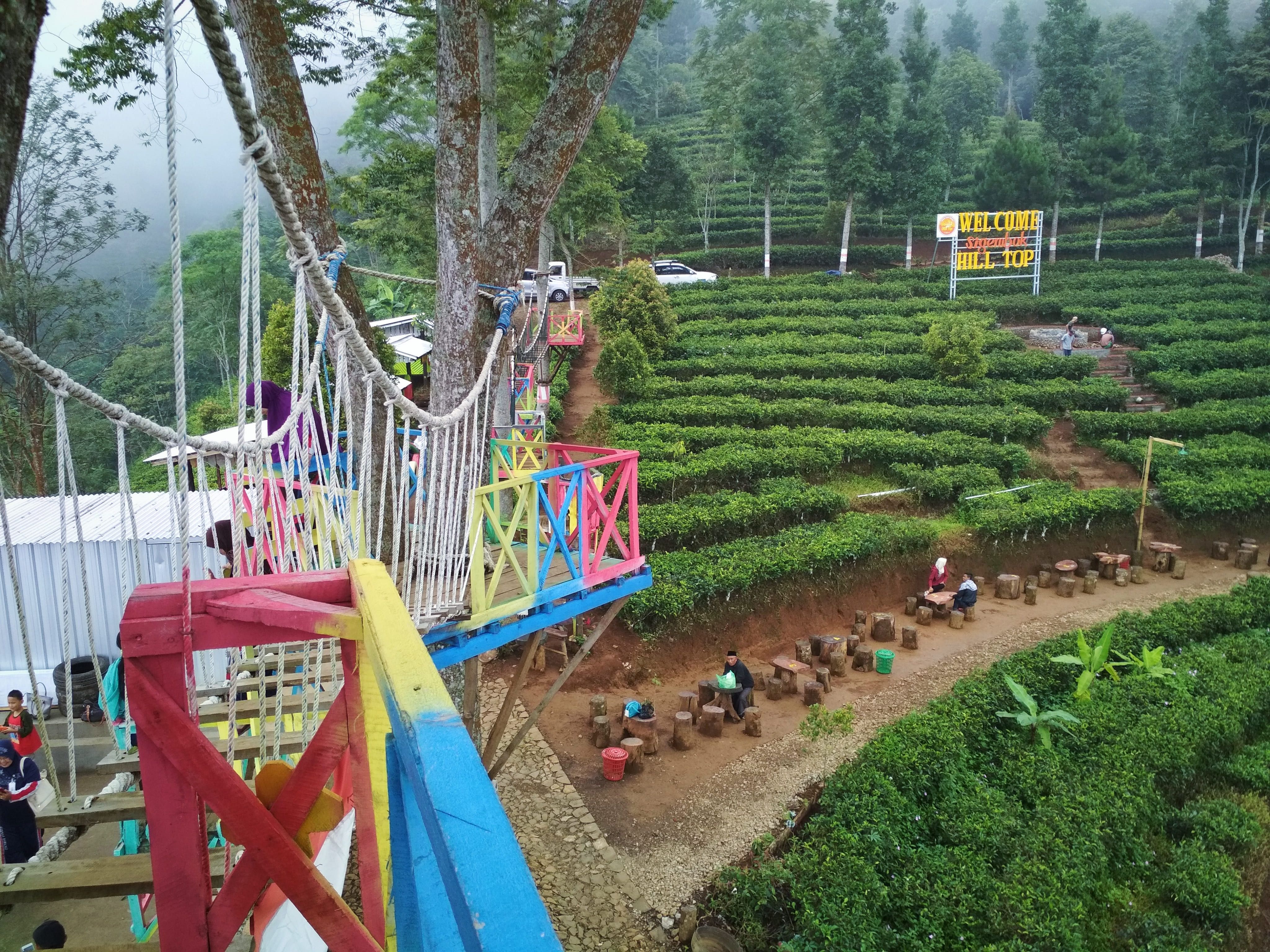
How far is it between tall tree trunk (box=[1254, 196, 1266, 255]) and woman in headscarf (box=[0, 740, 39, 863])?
34562 mm

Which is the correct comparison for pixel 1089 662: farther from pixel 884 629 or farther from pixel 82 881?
pixel 82 881

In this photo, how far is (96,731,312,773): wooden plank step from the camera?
2234 mm

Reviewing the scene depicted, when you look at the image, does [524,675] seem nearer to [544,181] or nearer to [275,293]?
[544,181]

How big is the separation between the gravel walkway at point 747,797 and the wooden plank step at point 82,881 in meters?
4.38

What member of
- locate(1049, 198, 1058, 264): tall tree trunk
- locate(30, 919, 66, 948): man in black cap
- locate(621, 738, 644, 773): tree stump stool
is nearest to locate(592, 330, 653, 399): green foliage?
locate(621, 738, 644, 773): tree stump stool

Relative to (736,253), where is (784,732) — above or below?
below

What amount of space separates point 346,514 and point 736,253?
29.4 meters

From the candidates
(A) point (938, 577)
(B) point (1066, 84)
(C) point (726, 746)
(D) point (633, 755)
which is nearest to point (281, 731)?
(D) point (633, 755)

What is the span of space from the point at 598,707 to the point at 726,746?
4.11 feet

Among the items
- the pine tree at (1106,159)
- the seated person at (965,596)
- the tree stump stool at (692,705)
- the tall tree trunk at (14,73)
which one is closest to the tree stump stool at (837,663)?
the tree stump stool at (692,705)

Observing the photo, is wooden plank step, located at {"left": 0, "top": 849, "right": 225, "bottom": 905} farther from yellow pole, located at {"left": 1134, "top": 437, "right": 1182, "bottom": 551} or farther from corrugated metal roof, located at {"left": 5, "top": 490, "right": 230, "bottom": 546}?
yellow pole, located at {"left": 1134, "top": 437, "right": 1182, "bottom": 551}

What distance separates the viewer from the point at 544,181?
4918mm

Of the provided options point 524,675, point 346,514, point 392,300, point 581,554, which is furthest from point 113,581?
point 392,300

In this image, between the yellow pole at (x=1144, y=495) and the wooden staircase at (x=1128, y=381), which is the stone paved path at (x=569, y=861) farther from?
the wooden staircase at (x=1128, y=381)
